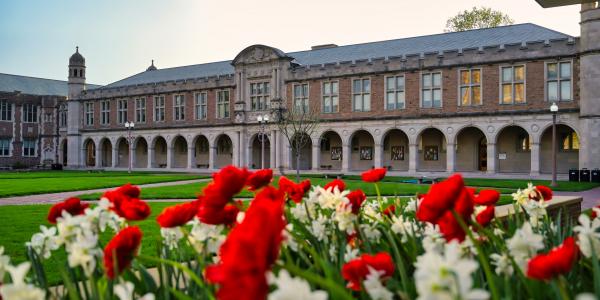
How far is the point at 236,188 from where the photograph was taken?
7.66 ft

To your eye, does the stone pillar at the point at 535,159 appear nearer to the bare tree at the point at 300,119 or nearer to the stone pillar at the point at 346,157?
the stone pillar at the point at 346,157

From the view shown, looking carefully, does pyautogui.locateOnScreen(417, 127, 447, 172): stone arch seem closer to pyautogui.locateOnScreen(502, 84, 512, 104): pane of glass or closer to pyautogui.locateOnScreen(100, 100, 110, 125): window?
pyautogui.locateOnScreen(502, 84, 512, 104): pane of glass

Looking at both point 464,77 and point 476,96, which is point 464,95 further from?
point 464,77

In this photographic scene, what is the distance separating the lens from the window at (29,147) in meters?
61.4

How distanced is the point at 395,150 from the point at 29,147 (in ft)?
146

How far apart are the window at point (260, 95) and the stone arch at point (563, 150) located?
20000 millimetres

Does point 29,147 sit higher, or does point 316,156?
point 29,147

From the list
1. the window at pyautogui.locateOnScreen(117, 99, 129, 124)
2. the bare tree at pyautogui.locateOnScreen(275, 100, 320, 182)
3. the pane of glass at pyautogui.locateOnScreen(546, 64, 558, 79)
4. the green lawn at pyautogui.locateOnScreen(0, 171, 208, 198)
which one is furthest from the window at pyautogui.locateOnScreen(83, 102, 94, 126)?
the pane of glass at pyautogui.locateOnScreen(546, 64, 558, 79)

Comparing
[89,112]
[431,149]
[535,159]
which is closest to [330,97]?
[431,149]

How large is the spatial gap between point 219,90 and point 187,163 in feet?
27.0

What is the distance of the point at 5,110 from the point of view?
2361 inches

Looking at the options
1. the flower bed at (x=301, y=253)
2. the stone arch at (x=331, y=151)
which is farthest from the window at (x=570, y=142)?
the flower bed at (x=301, y=253)

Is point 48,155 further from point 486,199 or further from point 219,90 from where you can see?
point 486,199

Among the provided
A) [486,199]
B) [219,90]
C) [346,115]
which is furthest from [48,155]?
[486,199]
